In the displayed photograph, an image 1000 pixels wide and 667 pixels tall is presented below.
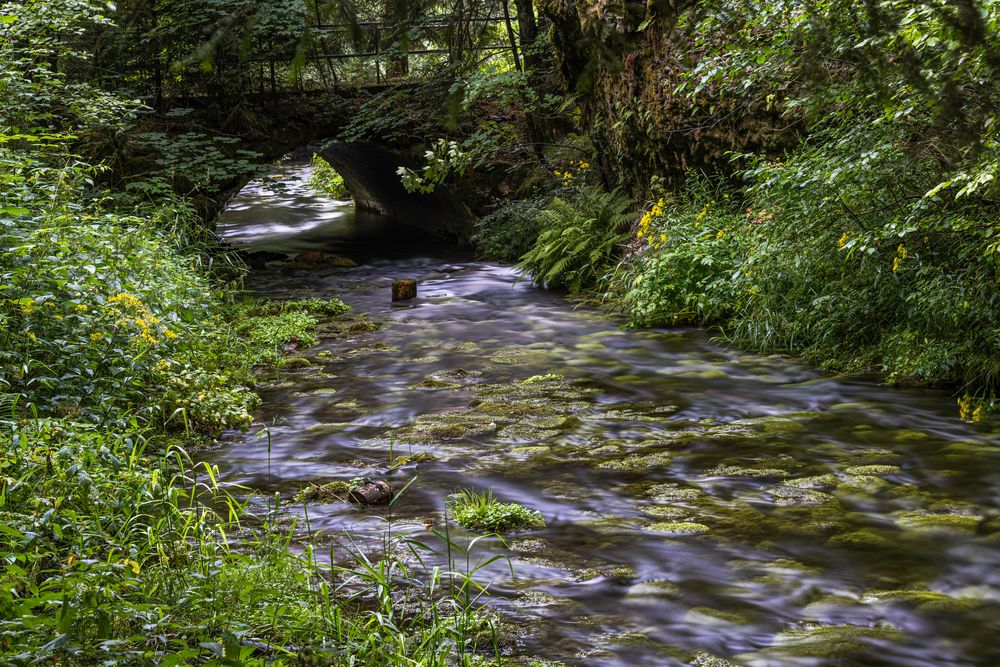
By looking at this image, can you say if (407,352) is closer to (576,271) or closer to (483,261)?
(576,271)

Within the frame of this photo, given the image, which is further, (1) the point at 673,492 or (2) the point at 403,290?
(2) the point at 403,290

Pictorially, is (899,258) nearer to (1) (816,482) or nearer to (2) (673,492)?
(1) (816,482)

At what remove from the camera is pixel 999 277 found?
634 centimetres

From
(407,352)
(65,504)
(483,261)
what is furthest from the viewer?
(483,261)

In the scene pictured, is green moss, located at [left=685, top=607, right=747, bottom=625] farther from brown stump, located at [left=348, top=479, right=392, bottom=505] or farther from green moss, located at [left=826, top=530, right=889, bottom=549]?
brown stump, located at [left=348, top=479, right=392, bottom=505]

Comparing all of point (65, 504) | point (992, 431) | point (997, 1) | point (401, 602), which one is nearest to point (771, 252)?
point (992, 431)

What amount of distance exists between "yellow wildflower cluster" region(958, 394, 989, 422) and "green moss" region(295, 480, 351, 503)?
4441mm

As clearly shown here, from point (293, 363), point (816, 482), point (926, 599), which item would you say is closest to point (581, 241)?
point (293, 363)

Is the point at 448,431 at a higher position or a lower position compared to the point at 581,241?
lower

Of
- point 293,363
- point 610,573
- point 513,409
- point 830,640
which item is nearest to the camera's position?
point 830,640

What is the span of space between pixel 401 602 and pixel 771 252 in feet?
18.9

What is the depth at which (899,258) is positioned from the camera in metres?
7.32

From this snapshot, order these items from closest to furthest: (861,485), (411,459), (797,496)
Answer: (797,496) < (861,485) < (411,459)

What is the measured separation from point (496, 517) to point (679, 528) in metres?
1.01
